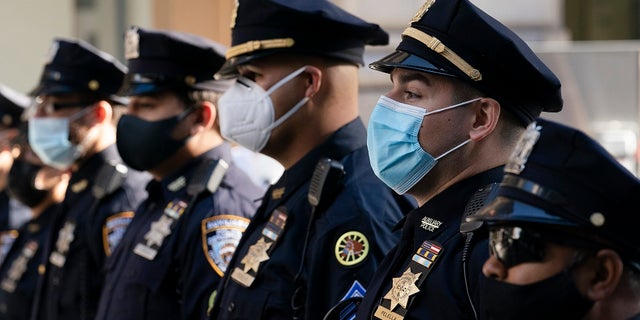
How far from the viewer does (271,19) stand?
448 cm

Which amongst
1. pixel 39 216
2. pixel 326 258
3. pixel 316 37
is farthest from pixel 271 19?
pixel 39 216

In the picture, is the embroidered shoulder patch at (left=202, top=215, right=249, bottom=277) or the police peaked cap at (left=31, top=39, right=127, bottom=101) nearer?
the embroidered shoulder patch at (left=202, top=215, right=249, bottom=277)

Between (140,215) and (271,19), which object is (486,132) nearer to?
(271,19)

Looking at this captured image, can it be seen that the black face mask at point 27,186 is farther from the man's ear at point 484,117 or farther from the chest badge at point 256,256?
the man's ear at point 484,117

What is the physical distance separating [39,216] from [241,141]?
9.80ft

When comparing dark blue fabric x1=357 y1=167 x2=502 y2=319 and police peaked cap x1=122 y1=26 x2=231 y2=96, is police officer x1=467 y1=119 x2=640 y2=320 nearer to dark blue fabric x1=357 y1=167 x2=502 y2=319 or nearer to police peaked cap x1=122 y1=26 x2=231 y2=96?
dark blue fabric x1=357 y1=167 x2=502 y2=319

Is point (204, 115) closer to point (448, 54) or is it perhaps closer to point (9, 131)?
point (448, 54)

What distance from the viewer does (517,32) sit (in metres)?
7.52

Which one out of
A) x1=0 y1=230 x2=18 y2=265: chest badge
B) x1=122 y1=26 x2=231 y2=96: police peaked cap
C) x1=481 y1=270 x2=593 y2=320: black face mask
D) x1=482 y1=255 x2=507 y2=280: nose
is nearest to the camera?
x1=481 y1=270 x2=593 y2=320: black face mask

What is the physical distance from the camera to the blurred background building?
6.30 meters

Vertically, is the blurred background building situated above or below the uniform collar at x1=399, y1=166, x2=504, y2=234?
below

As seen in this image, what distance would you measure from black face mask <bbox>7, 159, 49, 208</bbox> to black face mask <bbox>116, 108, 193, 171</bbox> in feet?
6.35

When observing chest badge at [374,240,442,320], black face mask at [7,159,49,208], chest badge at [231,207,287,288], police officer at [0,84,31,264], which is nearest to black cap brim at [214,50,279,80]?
chest badge at [231,207,287,288]

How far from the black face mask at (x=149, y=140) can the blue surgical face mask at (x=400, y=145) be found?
74.2 inches
